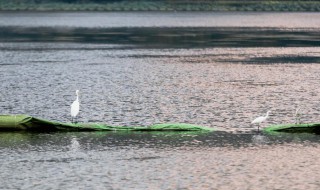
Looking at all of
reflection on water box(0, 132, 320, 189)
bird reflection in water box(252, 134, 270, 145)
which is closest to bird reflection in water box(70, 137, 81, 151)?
reflection on water box(0, 132, 320, 189)

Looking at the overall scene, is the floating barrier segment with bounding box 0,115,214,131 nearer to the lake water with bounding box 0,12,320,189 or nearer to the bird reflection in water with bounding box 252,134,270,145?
the lake water with bounding box 0,12,320,189

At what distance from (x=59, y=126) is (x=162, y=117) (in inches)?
286

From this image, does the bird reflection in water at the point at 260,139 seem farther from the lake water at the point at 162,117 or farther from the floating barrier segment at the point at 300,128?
the floating barrier segment at the point at 300,128

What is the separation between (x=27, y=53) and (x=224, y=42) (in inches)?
1432

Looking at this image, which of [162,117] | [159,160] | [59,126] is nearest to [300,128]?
[162,117]

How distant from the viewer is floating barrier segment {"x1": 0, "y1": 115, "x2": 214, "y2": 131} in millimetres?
43281

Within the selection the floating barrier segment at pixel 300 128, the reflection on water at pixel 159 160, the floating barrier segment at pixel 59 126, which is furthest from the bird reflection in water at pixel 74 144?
the floating barrier segment at pixel 300 128

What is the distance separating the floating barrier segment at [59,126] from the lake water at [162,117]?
0.58 m

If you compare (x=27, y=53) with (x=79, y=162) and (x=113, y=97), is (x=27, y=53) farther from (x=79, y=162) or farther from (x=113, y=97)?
(x=79, y=162)

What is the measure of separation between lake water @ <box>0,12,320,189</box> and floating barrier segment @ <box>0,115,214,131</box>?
578 millimetres

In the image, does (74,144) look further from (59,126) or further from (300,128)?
(300,128)

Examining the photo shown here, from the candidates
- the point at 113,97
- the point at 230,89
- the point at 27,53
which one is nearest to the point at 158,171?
the point at 113,97

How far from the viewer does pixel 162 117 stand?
4919 centimetres

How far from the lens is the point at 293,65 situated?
3533 inches
